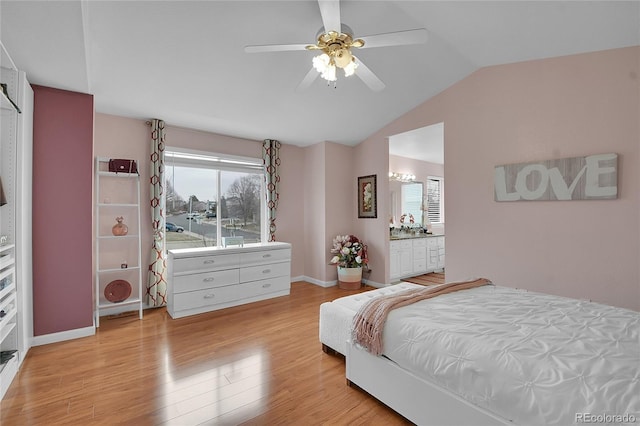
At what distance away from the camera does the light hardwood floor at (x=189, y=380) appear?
1835mm

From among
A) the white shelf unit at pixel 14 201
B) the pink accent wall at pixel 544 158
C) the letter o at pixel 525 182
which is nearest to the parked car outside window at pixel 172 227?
the white shelf unit at pixel 14 201

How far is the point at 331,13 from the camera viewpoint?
182 centimetres

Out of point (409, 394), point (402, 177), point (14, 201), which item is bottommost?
point (409, 394)

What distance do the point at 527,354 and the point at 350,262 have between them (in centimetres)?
358

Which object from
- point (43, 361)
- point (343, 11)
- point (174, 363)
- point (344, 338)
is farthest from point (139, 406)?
point (343, 11)

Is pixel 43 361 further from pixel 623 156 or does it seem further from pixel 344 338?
pixel 623 156

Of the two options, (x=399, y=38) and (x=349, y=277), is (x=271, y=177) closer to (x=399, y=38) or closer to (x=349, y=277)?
(x=349, y=277)

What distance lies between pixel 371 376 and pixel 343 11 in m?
2.89

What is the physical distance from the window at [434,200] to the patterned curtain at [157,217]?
5652 millimetres

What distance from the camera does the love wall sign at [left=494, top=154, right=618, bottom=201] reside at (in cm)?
269

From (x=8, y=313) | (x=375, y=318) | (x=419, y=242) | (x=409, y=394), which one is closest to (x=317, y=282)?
(x=419, y=242)

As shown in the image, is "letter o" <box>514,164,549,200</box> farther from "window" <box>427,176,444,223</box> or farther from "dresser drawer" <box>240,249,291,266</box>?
"window" <box>427,176,444,223</box>

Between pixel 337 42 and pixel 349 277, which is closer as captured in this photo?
pixel 337 42

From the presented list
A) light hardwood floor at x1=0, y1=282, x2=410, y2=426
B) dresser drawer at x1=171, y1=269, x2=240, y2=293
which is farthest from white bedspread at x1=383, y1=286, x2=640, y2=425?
dresser drawer at x1=171, y1=269, x2=240, y2=293
